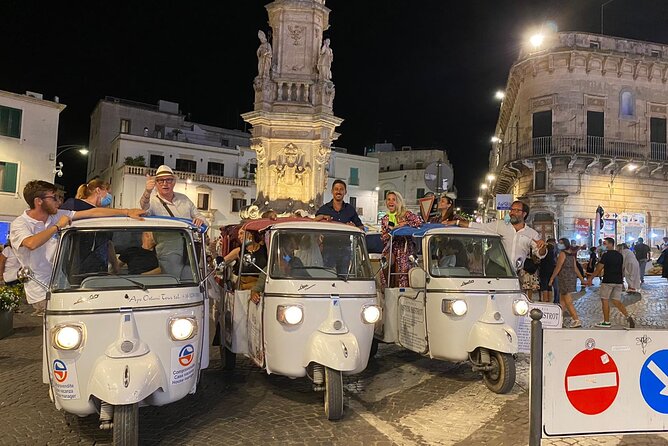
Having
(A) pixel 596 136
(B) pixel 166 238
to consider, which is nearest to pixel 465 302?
(B) pixel 166 238

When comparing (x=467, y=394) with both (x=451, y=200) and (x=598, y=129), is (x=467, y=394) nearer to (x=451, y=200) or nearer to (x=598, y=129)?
(x=451, y=200)

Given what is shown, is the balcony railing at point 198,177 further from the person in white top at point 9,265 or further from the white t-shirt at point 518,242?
the white t-shirt at point 518,242

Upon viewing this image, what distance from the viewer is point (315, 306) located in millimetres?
5453

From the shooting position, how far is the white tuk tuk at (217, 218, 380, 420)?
5293 mm

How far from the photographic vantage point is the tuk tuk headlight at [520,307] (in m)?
6.45

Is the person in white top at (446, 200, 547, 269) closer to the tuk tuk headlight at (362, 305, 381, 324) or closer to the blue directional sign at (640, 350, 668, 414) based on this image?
the tuk tuk headlight at (362, 305, 381, 324)

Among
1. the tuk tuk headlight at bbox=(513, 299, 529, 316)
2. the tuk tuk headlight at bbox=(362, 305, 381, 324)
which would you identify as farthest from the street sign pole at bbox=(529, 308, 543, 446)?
the tuk tuk headlight at bbox=(513, 299, 529, 316)

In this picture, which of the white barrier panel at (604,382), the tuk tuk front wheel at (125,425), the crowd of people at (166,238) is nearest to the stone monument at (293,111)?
the crowd of people at (166,238)

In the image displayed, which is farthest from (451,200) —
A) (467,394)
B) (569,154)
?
(569,154)

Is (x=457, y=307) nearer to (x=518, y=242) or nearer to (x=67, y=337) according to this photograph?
(x=518, y=242)

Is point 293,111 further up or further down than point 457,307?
further up

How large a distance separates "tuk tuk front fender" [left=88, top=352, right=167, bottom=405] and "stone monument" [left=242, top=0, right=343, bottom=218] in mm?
12445

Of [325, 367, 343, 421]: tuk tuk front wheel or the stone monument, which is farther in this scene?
the stone monument

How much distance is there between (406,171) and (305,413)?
53358 millimetres
